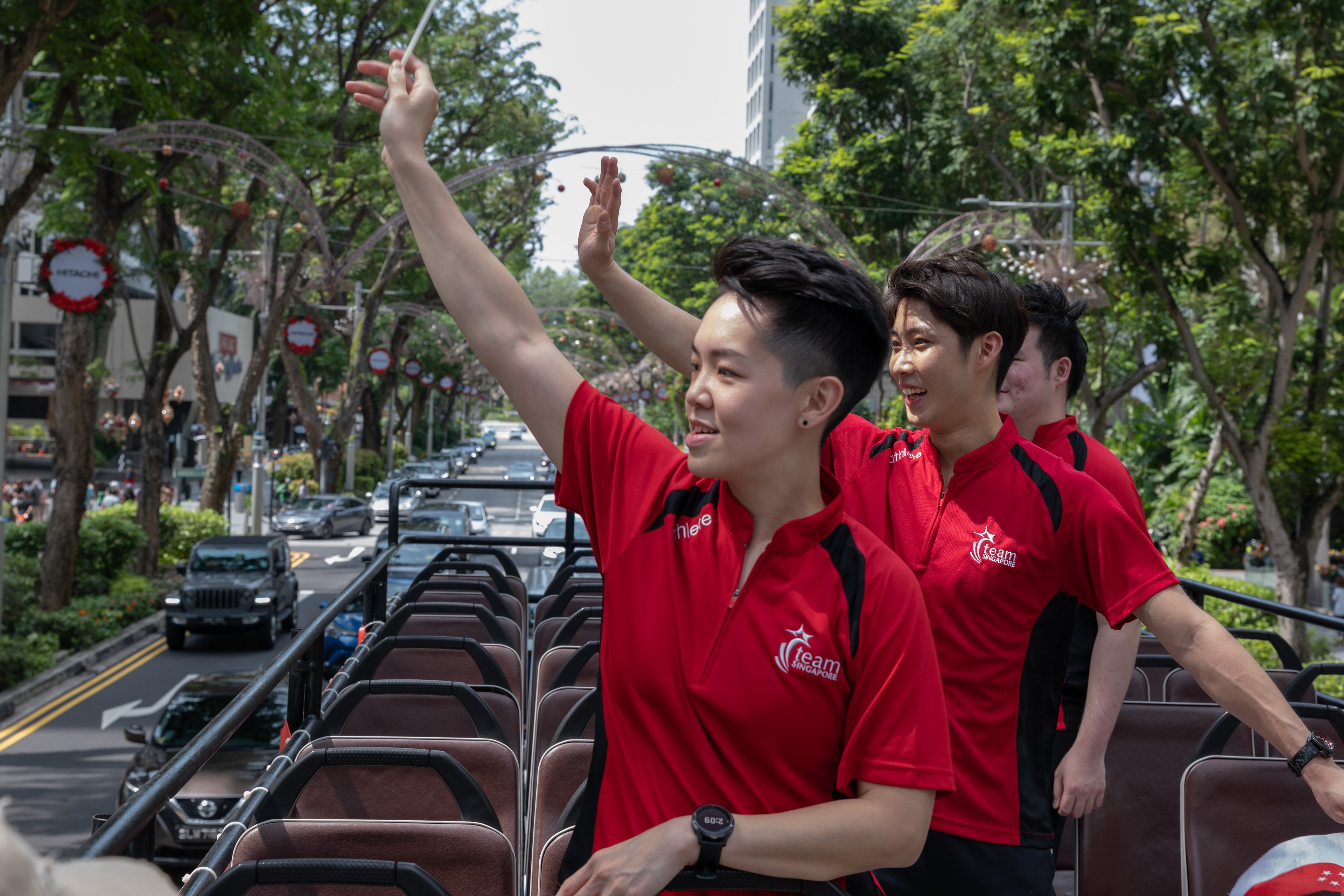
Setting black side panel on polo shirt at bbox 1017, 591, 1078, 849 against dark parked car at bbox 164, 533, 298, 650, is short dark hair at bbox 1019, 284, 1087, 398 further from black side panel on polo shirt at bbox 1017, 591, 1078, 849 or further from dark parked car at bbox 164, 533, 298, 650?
dark parked car at bbox 164, 533, 298, 650

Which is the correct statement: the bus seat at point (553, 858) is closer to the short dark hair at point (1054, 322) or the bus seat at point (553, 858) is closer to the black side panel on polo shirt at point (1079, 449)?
the black side panel on polo shirt at point (1079, 449)

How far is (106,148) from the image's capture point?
13984 mm

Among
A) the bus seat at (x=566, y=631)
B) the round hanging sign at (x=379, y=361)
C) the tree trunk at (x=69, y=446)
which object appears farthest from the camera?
the round hanging sign at (x=379, y=361)

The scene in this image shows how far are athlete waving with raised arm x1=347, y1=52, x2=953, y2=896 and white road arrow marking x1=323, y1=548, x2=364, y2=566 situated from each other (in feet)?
93.1

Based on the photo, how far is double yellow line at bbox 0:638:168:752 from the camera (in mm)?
13164

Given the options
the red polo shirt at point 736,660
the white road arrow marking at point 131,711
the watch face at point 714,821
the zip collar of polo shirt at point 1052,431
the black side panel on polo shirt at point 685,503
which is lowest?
the white road arrow marking at point 131,711

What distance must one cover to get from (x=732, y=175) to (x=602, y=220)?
509 inches

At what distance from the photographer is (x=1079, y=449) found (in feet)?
11.1

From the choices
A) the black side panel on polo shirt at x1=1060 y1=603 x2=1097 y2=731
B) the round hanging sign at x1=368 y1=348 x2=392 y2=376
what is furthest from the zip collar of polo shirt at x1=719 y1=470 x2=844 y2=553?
the round hanging sign at x1=368 y1=348 x2=392 y2=376

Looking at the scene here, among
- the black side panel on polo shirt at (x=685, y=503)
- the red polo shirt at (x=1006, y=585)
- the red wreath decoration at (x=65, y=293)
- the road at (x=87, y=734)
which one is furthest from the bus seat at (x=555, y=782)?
the red wreath decoration at (x=65, y=293)

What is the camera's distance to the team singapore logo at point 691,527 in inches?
68.8

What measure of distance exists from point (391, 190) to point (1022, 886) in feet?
83.6

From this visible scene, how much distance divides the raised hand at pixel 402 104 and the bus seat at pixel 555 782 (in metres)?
1.75

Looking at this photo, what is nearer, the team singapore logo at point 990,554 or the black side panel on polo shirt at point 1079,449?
the team singapore logo at point 990,554
